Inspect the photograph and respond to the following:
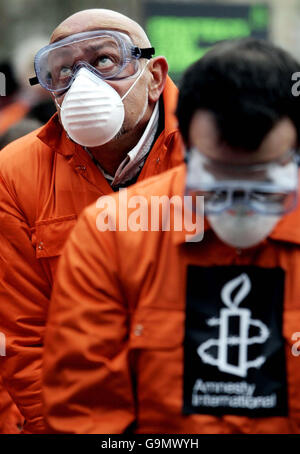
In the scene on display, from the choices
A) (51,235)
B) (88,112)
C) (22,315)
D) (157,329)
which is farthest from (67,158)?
(157,329)

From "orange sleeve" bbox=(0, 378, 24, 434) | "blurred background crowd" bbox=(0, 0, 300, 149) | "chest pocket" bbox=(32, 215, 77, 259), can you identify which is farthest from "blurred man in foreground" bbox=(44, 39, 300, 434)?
"blurred background crowd" bbox=(0, 0, 300, 149)

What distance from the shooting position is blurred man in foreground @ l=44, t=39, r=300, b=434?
2.36 m

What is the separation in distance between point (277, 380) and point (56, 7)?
10254mm

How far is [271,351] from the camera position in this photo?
2395 millimetres

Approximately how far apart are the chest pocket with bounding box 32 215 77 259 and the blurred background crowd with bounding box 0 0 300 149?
186 cm

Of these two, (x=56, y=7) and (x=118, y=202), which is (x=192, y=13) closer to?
(x=56, y=7)

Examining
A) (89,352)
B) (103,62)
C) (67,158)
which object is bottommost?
(89,352)

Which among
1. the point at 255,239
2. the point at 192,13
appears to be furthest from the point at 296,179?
the point at 192,13

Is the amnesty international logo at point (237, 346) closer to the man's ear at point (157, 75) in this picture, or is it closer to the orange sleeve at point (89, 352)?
the orange sleeve at point (89, 352)

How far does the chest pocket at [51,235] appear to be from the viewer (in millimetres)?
3439

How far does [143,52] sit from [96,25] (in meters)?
0.25

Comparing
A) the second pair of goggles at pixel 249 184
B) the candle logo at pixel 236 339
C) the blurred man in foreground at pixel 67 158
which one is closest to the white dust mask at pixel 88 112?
the blurred man in foreground at pixel 67 158

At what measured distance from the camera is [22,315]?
3.43 meters

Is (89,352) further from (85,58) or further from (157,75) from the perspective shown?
(157,75)
